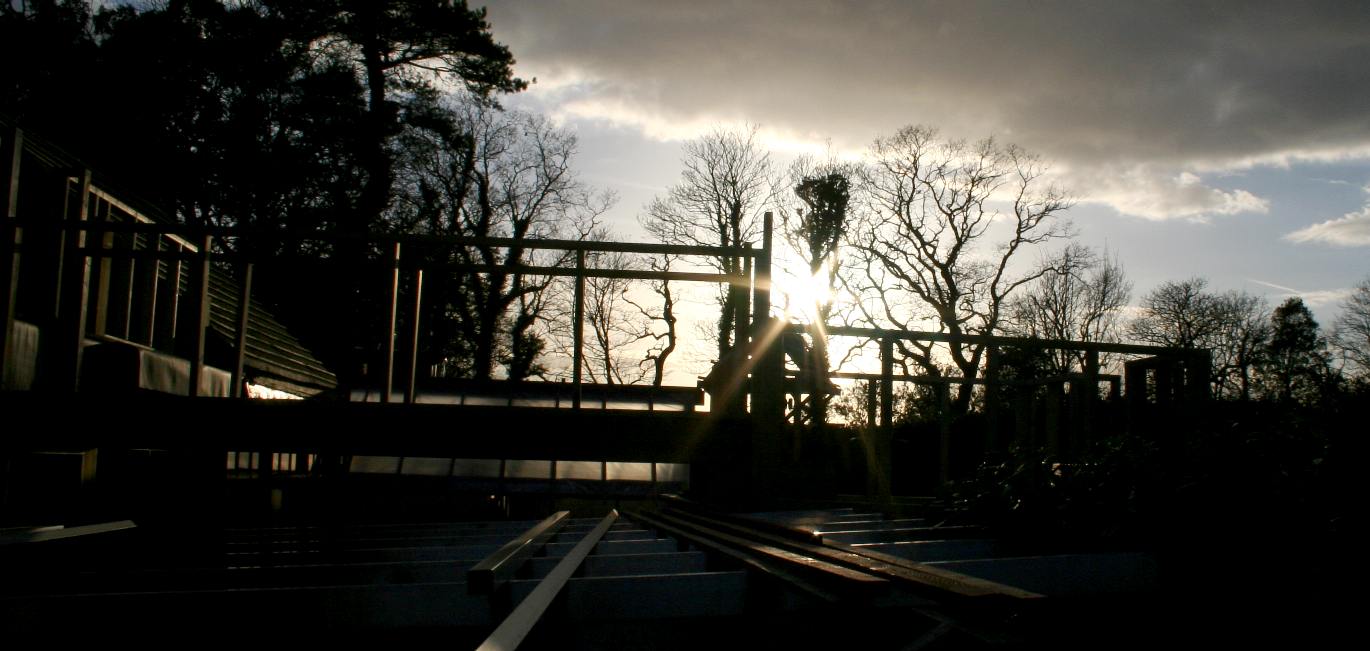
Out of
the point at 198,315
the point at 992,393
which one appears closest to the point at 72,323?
the point at 198,315

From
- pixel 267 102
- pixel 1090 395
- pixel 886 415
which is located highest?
pixel 267 102

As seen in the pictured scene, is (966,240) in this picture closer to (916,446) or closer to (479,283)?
(479,283)

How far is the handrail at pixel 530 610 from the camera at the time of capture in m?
1.57

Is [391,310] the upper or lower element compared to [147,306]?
lower

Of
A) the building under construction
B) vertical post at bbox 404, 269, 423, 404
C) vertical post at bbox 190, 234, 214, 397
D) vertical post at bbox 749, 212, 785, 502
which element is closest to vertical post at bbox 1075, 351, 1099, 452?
the building under construction

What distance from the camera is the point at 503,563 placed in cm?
244

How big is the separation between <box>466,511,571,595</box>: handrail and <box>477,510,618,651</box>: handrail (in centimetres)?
10

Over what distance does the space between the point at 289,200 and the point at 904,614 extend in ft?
73.1

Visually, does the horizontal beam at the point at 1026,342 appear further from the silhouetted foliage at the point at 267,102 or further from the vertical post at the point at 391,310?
the silhouetted foliage at the point at 267,102

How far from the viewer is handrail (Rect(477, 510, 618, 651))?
1.57m

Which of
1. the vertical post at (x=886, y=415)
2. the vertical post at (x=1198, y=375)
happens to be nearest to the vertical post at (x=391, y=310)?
the vertical post at (x=886, y=415)

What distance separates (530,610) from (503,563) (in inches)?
23.2

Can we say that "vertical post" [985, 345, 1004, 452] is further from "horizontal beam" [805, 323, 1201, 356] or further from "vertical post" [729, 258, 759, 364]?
"vertical post" [729, 258, 759, 364]

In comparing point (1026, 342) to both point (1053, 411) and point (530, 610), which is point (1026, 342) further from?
point (530, 610)
